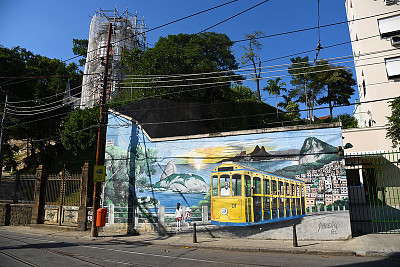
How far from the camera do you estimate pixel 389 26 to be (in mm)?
21219

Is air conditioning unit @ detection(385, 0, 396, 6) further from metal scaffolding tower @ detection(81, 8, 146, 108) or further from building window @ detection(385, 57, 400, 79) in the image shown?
metal scaffolding tower @ detection(81, 8, 146, 108)

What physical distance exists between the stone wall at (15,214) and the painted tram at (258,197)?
14.3 metres

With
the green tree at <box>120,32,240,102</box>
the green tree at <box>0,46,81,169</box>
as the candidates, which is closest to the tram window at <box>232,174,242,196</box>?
the green tree at <box>120,32,240,102</box>

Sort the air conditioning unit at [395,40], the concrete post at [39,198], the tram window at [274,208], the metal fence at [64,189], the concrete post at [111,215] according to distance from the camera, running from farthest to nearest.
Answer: the air conditioning unit at [395,40] → the concrete post at [39,198] → the metal fence at [64,189] → the concrete post at [111,215] → the tram window at [274,208]

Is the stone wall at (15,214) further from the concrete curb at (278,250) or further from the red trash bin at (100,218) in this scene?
the concrete curb at (278,250)

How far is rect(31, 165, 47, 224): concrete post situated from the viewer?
1661cm

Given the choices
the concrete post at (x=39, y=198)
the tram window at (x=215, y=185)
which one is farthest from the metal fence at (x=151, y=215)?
the concrete post at (x=39, y=198)

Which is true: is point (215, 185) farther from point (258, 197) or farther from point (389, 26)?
point (389, 26)

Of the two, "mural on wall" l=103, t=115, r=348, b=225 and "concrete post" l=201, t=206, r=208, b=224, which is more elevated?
"mural on wall" l=103, t=115, r=348, b=225

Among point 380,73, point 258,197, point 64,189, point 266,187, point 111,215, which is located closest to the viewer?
point 258,197

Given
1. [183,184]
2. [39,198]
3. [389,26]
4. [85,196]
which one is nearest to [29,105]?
[39,198]

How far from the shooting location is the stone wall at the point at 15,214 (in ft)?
57.1

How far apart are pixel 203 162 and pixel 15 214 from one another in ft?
47.9

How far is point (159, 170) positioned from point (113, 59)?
3139 cm
